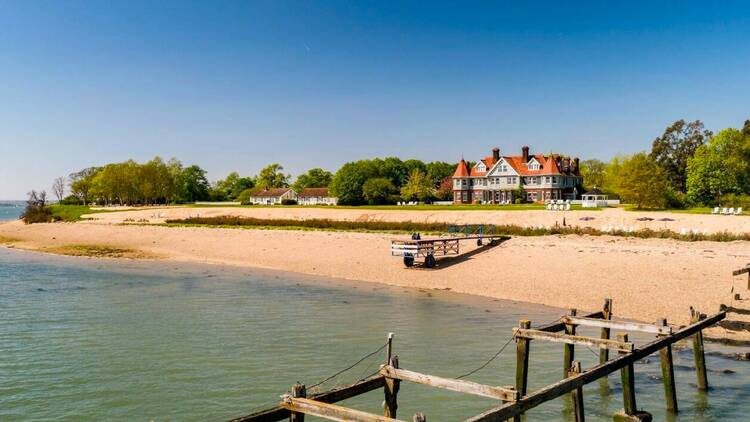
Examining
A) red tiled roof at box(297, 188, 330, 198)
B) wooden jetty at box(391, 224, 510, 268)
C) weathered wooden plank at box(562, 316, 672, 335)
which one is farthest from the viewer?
red tiled roof at box(297, 188, 330, 198)

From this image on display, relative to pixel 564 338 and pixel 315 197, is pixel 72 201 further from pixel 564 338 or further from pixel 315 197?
pixel 564 338

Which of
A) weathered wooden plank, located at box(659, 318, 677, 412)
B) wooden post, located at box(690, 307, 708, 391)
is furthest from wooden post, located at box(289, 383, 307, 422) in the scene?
wooden post, located at box(690, 307, 708, 391)

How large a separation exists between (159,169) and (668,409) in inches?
5743

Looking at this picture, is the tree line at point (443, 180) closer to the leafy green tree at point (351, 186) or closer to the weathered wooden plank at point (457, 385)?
the leafy green tree at point (351, 186)

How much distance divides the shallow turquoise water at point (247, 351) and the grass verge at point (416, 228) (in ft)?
63.6

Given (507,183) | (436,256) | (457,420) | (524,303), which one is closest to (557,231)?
(436,256)

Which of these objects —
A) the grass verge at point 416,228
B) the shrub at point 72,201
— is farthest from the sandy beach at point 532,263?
the shrub at point 72,201

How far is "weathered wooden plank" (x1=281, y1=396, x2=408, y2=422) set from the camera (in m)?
8.67

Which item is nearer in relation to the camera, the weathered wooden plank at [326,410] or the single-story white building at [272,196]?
the weathered wooden plank at [326,410]

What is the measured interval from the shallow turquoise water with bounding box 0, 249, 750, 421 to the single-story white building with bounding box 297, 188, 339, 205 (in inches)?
4498

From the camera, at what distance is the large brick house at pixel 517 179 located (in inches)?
4031

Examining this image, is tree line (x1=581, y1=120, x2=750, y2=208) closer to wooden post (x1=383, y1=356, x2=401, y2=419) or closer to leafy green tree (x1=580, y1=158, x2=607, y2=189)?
leafy green tree (x1=580, y1=158, x2=607, y2=189)

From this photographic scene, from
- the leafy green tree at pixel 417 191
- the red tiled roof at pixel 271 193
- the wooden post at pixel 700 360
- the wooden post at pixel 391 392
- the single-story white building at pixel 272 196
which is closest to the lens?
the wooden post at pixel 391 392

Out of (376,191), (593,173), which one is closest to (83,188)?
(376,191)
